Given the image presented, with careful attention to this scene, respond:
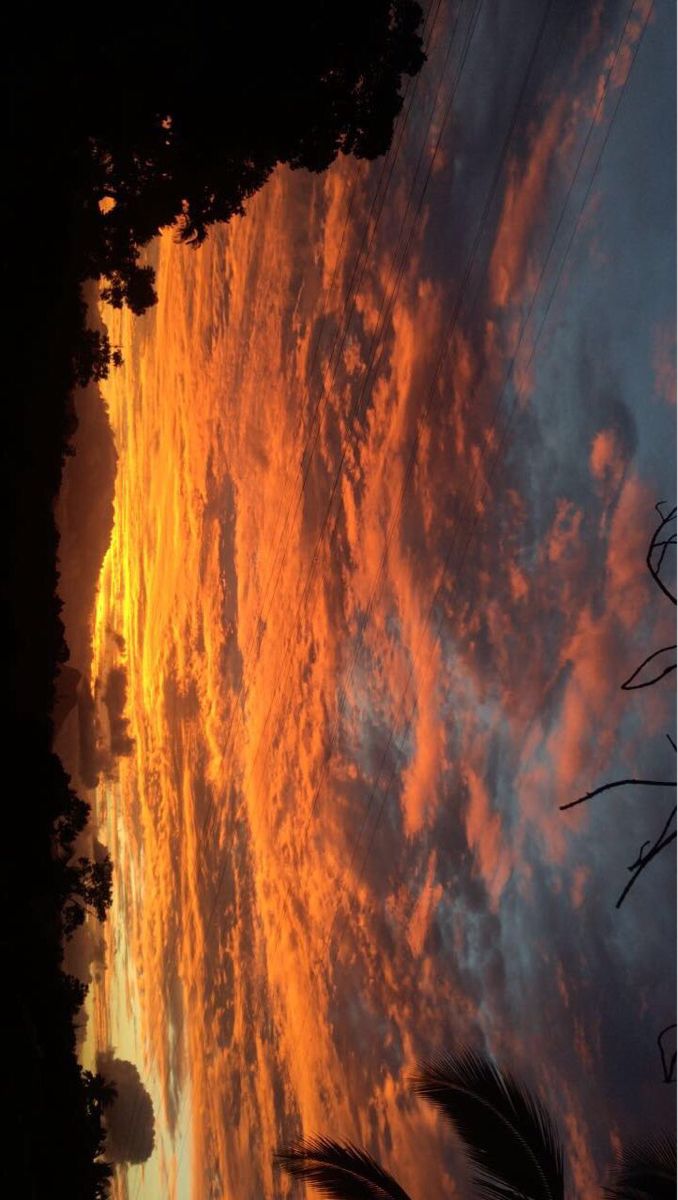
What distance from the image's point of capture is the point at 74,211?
14.8 m

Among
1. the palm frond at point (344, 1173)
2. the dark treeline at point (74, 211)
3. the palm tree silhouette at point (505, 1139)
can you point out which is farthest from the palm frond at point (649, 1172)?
the dark treeline at point (74, 211)

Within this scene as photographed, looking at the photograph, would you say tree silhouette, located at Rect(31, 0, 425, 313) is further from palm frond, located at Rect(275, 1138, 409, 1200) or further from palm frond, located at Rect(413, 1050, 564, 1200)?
palm frond, located at Rect(275, 1138, 409, 1200)

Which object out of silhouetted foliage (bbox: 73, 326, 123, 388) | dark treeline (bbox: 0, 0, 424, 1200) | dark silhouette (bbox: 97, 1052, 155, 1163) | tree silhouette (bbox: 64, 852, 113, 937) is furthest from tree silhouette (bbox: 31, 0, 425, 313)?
→ dark silhouette (bbox: 97, 1052, 155, 1163)

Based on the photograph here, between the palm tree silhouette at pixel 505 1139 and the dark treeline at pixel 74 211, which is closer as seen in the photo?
the palm tree silhouette at pixel 505 1139

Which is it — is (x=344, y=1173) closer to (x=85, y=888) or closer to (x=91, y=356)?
(x=85, y=888)

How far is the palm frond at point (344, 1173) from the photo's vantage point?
8.66 m

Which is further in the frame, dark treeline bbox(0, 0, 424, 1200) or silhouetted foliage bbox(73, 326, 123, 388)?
silhouetted foliage bbox(73, 326, 123, 388)

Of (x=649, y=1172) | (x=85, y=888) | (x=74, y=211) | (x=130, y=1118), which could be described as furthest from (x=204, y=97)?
(x=130, y=1118)

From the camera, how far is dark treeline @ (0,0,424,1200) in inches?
510

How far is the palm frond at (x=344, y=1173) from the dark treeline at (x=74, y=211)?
9.79m

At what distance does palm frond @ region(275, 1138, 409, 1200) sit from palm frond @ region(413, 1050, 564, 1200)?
3.99ft

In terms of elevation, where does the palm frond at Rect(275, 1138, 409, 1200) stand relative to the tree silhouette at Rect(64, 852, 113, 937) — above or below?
below

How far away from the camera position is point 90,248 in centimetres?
1579

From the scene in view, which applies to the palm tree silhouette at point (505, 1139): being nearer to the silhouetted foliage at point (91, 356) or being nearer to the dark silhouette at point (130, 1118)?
the silhouetted foliage at point (91, 356)
